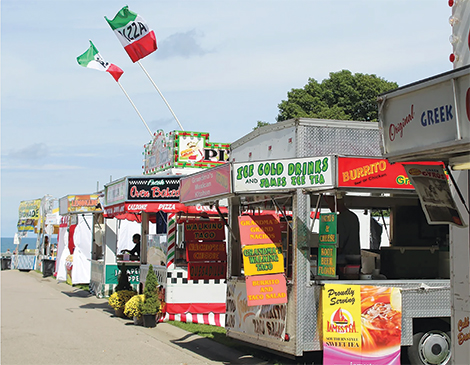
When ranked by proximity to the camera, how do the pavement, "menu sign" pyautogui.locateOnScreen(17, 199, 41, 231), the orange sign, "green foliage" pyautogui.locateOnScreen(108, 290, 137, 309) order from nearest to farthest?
the orange sign → the pavement → "green foliage" pyautogui.locateOnScreen(108, 290, 137, 309) → "menu sign" pyautogui.locateOnScreen(17, 199, 41, 231)

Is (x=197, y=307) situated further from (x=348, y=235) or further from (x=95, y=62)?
(x=95, y=62)

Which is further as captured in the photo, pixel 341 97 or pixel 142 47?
pixel 341 97

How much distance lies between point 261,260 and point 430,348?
8.92 feet

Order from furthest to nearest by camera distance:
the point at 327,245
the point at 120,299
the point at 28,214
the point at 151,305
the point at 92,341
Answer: the point at 28,214 → the point at 120,299 → the point at 151,305 → the point at 92,341 → the point at 327,245

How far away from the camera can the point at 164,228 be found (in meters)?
18.3

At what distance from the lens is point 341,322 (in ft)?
26.7

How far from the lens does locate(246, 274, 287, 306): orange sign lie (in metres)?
8.43

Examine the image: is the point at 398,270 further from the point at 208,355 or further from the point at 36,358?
the point at 36,358

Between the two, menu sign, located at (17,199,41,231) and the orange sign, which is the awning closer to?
the orange sign

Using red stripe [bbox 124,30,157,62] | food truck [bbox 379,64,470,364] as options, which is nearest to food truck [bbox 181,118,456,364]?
food truck [bbox 379,64,470,364]

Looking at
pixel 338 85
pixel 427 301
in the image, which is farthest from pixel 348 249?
pixel 338 85

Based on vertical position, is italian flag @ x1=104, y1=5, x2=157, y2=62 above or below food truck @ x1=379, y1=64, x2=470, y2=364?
above

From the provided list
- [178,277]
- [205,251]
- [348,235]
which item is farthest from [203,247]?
[348,235]

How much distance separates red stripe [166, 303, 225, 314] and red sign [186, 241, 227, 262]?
1.38 metres
